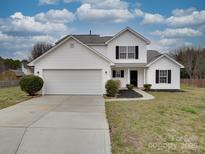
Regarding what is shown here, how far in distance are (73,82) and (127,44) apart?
28.8 ft

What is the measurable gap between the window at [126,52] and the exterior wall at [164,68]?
235 centimetres

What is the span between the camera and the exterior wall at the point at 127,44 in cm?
2495

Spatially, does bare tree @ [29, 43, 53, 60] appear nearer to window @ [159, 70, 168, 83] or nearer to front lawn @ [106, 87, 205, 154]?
window @ [159, 70, 168, 83]

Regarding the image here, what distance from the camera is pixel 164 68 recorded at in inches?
958

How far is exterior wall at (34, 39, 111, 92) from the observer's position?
19.0 metres

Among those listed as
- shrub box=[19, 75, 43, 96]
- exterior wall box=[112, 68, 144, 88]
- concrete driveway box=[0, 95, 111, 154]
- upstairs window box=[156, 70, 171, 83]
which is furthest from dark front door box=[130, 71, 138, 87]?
concrete driveway box=[0, 95, 111, 154]

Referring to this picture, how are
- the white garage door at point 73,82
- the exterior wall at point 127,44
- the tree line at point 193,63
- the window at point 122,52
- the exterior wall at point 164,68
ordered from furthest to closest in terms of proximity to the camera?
the tree line at point 193,63, the window at point 122,52, the exterior wall at point 127,44, the exterior wall at point 164,68, the white garage door at point 73,82

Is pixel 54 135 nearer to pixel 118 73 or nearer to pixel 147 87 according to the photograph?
pixel 147 87

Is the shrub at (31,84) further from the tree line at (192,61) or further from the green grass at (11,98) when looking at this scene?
the tree line at (192,61)

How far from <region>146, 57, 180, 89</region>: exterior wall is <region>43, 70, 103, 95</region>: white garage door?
766 cm

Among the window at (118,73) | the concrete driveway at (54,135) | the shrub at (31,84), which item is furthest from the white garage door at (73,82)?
the concrete driveway at (54,135)

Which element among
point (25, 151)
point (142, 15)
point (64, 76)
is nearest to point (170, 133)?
point (25, 151)

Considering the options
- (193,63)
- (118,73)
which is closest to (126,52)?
(118,73)

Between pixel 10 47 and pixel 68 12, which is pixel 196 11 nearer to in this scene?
pixel 68 12
